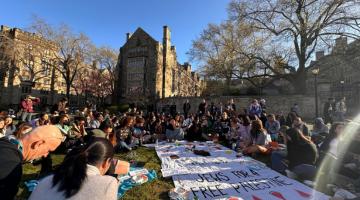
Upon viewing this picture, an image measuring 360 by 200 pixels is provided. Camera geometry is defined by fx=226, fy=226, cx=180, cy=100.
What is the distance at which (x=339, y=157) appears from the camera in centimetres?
563

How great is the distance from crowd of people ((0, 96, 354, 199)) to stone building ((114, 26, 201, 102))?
20.2 meters

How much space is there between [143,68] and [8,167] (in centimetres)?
3438

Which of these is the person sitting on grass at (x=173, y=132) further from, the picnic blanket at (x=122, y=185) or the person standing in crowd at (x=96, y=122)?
the picnic blanket at (x=122, y=185)

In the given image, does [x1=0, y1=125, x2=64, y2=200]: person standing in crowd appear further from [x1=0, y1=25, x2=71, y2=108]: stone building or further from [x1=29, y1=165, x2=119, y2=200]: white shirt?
[x1=0, y1=25, x2=71, y2=108]: stone building

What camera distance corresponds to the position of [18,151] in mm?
1983

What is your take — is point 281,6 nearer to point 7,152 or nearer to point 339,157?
point 339,157

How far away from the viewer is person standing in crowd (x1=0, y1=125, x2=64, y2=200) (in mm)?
1898

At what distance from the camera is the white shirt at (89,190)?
1.65 meters

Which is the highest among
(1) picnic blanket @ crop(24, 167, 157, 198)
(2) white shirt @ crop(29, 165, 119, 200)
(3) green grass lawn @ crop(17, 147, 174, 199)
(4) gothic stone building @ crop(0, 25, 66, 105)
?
(4) gothic stone building @ crop(0, 25, 66, 105)

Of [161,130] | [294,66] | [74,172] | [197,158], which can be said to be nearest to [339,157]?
[197,158]

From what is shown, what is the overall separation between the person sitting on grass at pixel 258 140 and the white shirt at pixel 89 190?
22.3ft

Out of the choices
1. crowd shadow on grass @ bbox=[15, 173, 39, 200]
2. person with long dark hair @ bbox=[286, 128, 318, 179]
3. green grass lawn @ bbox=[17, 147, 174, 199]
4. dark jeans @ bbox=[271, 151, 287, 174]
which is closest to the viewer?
crowd shadow on grass @ bbox=[15, 173, 39, 200]

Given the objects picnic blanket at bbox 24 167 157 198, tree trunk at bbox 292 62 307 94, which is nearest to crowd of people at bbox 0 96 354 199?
picnic blanket at bbox 24 167 157 198

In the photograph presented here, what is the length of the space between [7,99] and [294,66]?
46.1 meters
